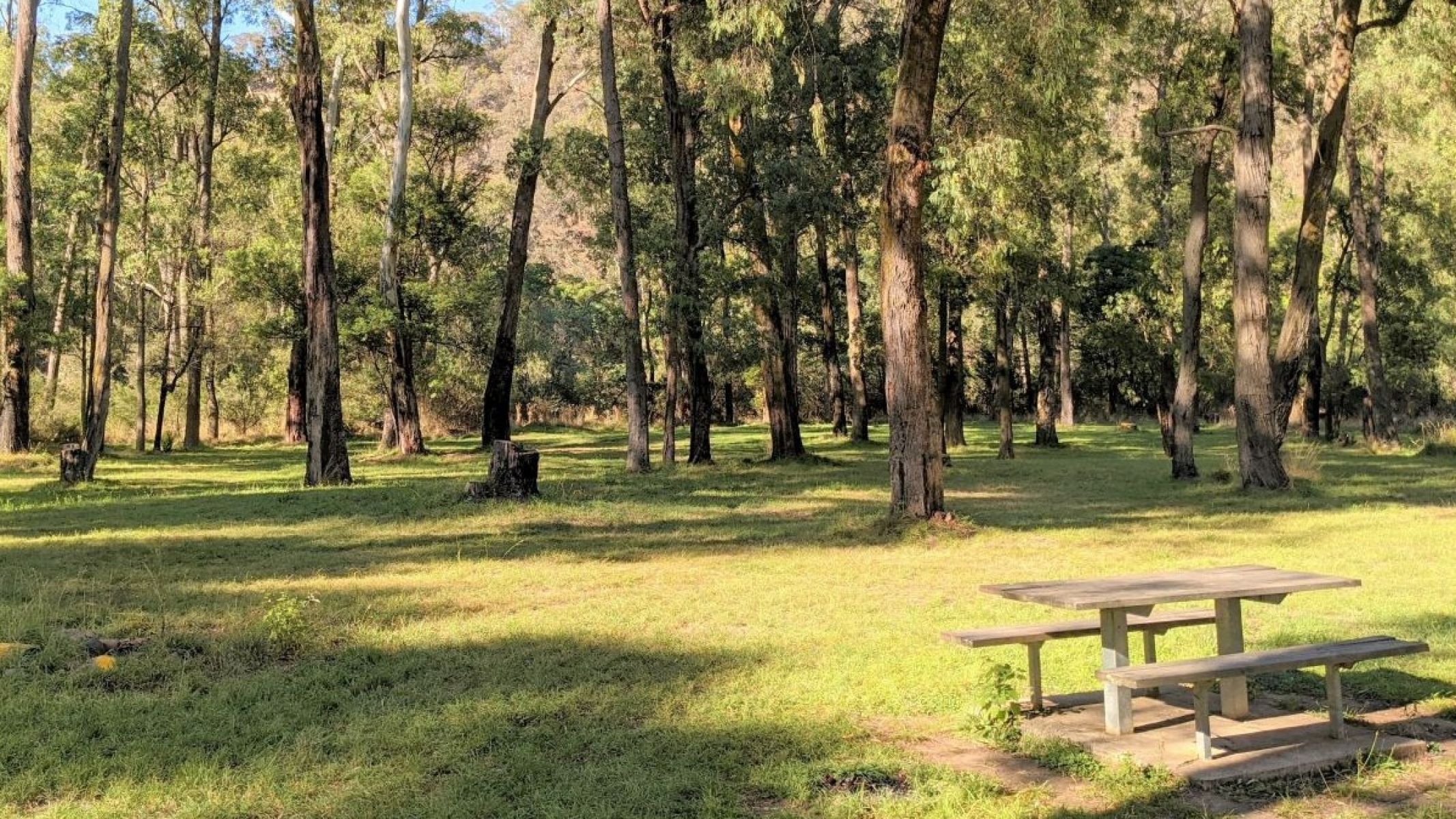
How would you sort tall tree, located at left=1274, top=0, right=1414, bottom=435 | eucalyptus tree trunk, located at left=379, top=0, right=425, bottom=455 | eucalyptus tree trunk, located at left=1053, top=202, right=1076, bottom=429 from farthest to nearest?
eucalyptus tree trunk, located at left=1053, top=202, right=1076, bottom=429
eucalyptus tree trunk, located at left=379, top=0, right=425, bottom=455
tall tree, located at left=1274, top=0, right=1414, bottom=435

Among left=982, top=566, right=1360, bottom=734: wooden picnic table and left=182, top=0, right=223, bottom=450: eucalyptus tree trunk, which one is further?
left=182, top=0, right=223, bottom=450: eucalyptus tree trunk

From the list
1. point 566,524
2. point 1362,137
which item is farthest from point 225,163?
point 1362,137

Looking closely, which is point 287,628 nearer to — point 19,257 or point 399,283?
point 19,257

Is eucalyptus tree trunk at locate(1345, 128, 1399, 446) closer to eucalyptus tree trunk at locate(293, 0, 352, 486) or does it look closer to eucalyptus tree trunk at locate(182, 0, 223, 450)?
eucalyptus tree trunk at locate(293, 0, 352, 486)

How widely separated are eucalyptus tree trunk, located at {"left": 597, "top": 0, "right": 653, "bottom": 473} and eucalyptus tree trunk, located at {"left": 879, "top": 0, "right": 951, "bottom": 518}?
879cm

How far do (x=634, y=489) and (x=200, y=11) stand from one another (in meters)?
22.7

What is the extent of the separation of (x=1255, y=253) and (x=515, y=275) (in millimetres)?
18404

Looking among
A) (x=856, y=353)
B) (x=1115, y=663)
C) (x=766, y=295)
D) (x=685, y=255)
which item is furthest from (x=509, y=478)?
(x=856, y=353)

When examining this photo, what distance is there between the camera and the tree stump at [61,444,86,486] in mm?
19141

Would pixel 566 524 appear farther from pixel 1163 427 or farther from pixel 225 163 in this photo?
pixel 225 163

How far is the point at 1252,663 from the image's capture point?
431 cm

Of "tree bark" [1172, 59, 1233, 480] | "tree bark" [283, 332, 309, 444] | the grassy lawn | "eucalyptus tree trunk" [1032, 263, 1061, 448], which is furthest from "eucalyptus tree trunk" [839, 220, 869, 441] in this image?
"tree bark" [283, 332, 309, 444]

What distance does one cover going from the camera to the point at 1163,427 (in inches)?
1041

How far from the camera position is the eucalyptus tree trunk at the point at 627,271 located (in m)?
20.7
